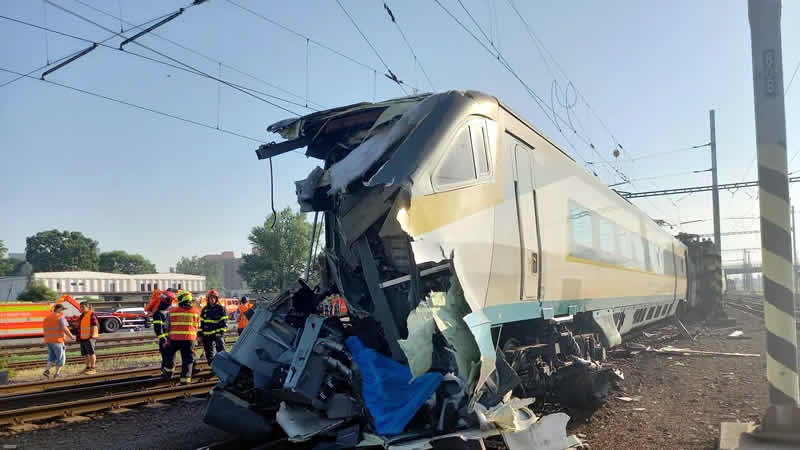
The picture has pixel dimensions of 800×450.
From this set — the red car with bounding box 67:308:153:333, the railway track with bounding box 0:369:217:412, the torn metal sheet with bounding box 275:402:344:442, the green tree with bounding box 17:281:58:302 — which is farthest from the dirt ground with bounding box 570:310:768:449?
the green tree with bounding box 17:281:58:302

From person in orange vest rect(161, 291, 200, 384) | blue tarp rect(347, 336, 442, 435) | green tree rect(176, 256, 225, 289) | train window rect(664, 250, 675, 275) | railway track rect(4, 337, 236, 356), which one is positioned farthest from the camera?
green tree rect(176, 256, 225, 289)

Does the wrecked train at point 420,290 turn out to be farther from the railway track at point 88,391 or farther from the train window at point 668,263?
the train window at point 668,263

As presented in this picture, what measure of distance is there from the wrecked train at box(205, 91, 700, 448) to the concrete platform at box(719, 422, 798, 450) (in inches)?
69.1

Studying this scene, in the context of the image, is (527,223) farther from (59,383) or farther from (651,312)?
(651,312)

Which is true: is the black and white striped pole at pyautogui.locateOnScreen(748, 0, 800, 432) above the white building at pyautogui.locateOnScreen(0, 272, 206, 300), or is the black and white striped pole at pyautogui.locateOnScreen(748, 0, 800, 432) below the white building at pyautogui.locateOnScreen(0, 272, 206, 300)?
above

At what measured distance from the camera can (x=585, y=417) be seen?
702 centimetres

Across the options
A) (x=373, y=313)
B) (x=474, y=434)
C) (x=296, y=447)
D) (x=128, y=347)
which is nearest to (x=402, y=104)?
(x=373, y=313)

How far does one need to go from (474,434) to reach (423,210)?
1.73 m

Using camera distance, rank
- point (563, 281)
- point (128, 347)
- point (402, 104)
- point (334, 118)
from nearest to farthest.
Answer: point (402, 104) < point (334, 118) < point (563, 281) < point (128, 347)

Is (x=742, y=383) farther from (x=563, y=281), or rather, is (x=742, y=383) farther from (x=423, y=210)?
(x=423, y=210)

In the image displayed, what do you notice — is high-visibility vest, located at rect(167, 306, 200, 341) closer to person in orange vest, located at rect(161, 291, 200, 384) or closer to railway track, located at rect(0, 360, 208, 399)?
person in orange vest, located at rect(161, 291, 200, 384)

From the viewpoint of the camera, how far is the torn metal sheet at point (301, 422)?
480 cm

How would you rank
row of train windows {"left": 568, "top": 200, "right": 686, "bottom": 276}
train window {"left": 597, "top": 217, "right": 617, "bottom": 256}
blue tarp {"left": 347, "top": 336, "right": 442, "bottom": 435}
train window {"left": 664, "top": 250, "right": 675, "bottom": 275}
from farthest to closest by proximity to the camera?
train window {"left": 664, "top": 250, "right": 675, "bottom": 275} < train window {"left": 597, "top": 217, "right": 617, "bottom": 256} < row of train windows {"left": 568, "top": 200, "right": 686, "bottom": 276} < blue tarp {"left": 347, "top": 336, "right": 442, "bottom": 435}

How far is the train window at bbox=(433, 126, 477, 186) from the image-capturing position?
4.64 metres
